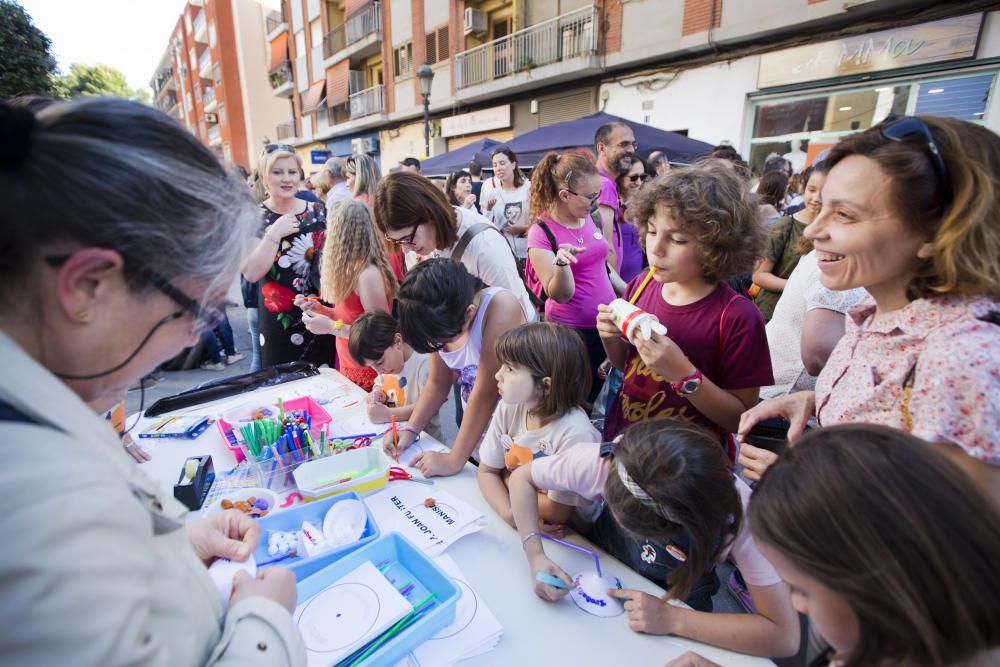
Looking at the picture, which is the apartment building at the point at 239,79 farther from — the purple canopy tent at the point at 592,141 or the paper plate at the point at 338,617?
the paper plate at the point at 338,617

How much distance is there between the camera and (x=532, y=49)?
1042 centimetres

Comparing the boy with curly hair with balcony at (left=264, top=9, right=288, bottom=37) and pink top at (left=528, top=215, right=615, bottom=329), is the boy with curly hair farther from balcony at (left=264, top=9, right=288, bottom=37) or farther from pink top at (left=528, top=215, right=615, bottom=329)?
balcony at (left=264, top=9, right=288, bottom=37)

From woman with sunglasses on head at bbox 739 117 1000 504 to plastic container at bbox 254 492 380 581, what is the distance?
0.96 metres

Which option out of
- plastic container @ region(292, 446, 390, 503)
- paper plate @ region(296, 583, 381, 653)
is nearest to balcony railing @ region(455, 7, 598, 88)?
plastic container @ region(292, 446, 390, 503)

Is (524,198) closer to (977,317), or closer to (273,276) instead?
(273,276)

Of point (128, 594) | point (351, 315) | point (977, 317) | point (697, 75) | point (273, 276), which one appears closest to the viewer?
point (128, 594)

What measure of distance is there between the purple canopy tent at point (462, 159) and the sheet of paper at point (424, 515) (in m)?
6.78

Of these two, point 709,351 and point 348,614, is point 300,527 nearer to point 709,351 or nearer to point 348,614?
point 348,614

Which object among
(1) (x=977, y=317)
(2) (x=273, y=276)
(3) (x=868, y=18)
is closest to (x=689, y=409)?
(1) (x=977, y=317)

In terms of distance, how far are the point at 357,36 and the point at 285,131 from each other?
9.75 meters

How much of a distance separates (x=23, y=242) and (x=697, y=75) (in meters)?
9.10

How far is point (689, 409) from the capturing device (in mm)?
1436

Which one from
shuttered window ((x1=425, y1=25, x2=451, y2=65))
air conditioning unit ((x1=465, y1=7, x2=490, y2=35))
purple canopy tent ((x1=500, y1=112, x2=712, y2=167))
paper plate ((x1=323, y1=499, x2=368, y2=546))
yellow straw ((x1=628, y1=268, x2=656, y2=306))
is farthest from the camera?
shuttered window ((x1=425, y1=25, x2=451, y2=65))

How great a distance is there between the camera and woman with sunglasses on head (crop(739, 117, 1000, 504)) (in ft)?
2.69
